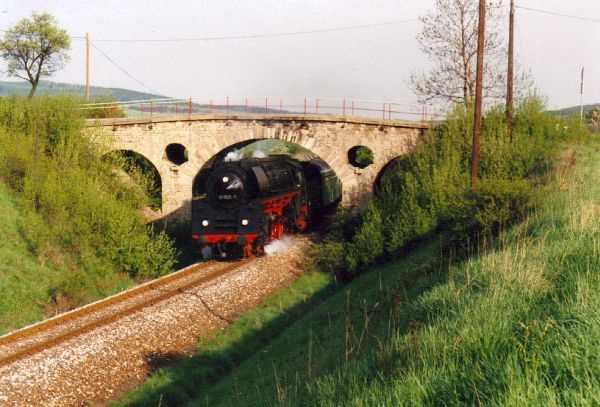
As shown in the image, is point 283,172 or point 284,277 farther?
point 283,172

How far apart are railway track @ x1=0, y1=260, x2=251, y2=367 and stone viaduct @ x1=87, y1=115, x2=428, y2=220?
9.94 metres

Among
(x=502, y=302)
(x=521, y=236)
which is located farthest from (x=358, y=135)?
(x=502, y=302)

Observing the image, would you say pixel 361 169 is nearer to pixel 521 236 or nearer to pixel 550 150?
pixel 550 150

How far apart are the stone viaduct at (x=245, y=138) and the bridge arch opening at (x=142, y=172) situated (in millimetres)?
559

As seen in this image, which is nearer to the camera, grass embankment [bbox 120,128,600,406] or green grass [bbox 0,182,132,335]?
grass embankment [bbox 120,128,600,406]

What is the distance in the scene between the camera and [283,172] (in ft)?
92.2

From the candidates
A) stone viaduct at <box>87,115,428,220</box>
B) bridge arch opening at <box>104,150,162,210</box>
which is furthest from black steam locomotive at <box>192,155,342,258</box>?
bridge arch opening at <box>104,150,162,210</box>

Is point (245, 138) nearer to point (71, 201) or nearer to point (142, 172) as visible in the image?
point (142, 172)

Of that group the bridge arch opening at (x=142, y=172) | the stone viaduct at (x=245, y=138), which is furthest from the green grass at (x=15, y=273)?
the stone viaduct at (x=245, y=138)

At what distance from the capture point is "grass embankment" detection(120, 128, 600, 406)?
5.36 meters

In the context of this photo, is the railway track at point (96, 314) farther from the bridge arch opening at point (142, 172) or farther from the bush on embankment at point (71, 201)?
the bridge arch opening at point (142, 172)

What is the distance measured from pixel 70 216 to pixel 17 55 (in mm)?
36055

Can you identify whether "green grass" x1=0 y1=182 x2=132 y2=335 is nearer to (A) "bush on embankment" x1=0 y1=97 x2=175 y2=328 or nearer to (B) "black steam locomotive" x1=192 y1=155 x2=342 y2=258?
(A) "bush on embankment" x1=0 y1=97 x2=175 y2=328

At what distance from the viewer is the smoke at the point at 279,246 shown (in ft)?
Result: 86.4
